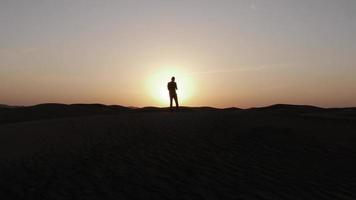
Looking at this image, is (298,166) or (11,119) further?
(11,119)

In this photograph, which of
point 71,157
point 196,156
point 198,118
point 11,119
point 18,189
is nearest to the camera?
point 18,189

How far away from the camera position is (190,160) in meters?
8.94

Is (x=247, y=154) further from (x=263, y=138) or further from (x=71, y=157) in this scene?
(x=71, y=157)

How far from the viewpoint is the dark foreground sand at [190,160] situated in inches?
282

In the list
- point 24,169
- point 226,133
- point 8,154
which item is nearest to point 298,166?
point 226,133

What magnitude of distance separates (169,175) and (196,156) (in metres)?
1.38

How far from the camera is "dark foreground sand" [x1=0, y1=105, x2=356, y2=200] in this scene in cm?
716

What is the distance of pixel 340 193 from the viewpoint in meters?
6.76

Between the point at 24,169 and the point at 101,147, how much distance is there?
2.05 metres

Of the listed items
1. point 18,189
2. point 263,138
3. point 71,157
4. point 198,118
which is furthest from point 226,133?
point 18,189

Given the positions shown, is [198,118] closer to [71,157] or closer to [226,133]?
[226,133]

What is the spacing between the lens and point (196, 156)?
30.3 feet

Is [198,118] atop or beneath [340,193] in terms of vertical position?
atop

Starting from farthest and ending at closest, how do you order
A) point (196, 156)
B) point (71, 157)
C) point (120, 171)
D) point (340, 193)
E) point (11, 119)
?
point (11, 119) → point (71, 157) → point (196, 156) → point (120, 171) → point (340, 193)
